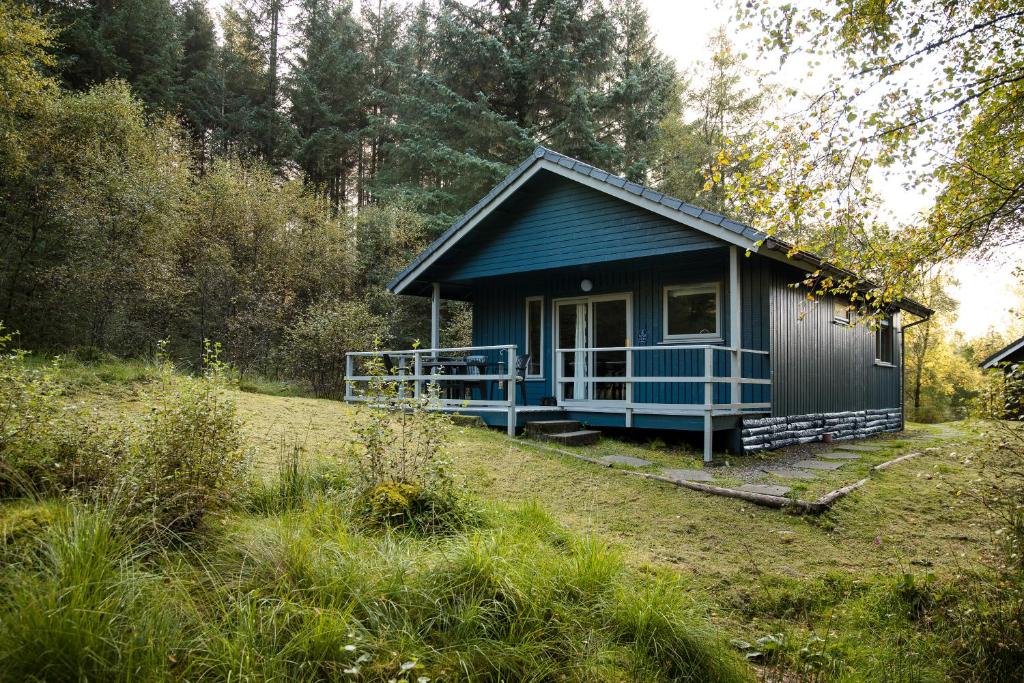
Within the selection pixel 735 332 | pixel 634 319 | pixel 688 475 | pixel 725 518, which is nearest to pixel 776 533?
pixel 725 518

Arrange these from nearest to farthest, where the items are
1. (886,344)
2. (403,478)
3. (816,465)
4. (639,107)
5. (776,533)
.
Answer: (403,478)
(776,533)
(816,465)
(886,344)
(639,107)

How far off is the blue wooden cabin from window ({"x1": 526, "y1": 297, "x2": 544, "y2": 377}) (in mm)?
30

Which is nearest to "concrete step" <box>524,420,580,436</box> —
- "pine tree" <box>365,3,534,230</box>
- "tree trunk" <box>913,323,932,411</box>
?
"pine tree" <box>365,3,534,230</box>

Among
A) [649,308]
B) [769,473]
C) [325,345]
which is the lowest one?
[769,473]

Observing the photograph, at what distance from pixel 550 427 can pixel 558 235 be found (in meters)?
3.71

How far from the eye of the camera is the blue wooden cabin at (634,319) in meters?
9.66

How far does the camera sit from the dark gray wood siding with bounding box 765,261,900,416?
416 inches

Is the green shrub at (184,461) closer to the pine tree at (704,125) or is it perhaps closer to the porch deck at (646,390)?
the porch deck at (646,390)

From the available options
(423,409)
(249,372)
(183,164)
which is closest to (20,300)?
(249,372)

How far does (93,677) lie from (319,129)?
24.7 m

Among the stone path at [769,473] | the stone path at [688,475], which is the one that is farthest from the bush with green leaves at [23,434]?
the stone path at [688,475]

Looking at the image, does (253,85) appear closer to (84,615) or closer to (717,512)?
(717,512)

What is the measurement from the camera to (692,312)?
10.9m

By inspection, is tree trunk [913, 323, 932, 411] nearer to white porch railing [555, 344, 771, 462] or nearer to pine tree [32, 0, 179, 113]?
white porch railing [555, 344, 771, 462]
